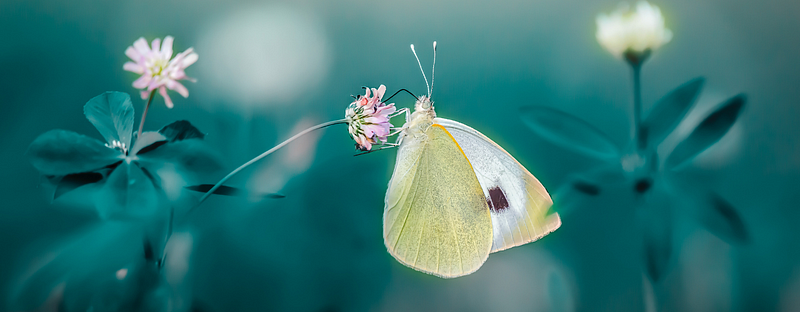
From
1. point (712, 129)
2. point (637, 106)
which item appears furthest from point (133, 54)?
point (712, 129)

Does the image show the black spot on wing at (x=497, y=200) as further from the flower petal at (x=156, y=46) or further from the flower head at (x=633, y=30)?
the flower petal at (x=156, y=46)

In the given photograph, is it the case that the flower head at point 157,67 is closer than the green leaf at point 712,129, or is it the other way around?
the flower head at point 157,67

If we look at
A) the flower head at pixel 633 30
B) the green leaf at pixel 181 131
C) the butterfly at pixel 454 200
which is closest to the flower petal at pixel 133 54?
the green leaf at pixel 181 131

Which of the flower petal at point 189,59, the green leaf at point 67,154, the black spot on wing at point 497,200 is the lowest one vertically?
the green leaf at point 67,154

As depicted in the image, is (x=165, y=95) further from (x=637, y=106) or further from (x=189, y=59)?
(x=637, y=106)

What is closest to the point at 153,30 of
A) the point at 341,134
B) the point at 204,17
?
the point at 204,17

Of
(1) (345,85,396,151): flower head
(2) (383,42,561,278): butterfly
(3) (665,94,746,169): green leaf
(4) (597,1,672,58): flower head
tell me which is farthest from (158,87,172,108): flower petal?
(3) (665,94,746,169): green leaf
